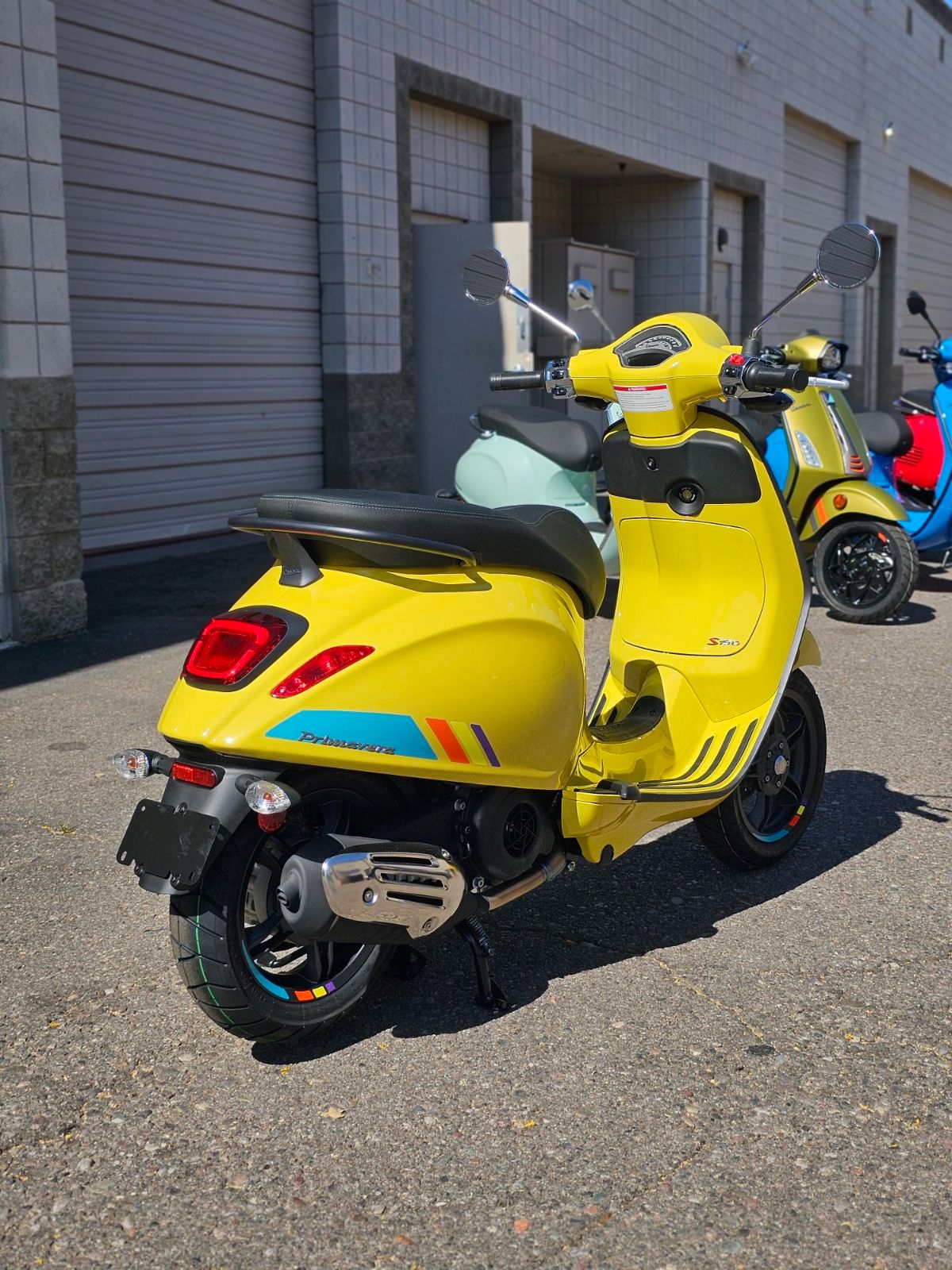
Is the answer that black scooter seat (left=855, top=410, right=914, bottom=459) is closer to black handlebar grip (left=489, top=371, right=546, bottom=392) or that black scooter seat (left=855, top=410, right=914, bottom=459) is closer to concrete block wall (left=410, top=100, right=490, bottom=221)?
black handlebar grip (left=489, top=371, right=546, bottom=392)

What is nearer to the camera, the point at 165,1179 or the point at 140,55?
the point at 165,1179

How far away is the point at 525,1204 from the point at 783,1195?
1.30 ft

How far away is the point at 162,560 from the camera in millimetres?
8625

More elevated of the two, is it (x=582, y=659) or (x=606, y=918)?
(x=582, y=659)

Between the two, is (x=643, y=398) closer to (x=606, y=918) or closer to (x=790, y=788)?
(x=790, y=788)

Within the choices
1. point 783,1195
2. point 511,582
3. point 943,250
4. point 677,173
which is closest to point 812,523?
point 511,582

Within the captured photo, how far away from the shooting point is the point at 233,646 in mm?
2467

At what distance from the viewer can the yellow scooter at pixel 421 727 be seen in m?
2.40

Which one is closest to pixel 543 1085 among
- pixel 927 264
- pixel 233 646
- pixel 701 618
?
pixel 233 646

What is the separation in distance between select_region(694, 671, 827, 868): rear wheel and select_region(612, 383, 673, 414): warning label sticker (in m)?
0.77

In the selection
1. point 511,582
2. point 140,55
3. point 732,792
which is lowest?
point 732,792

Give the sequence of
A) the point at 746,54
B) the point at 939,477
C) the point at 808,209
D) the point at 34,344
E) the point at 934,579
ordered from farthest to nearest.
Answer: the point at 808,209 → the point at 746,54 → the point at 934,579 → the point at 939,477 → the point at 34,344

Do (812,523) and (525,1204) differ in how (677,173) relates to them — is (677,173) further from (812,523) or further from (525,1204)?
(525,1204)

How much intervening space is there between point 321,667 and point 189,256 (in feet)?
23.3
